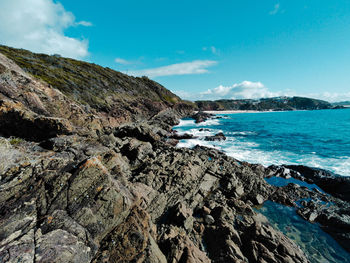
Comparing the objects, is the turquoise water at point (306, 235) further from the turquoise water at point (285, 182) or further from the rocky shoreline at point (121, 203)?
the turquoise water at point (285, 182)

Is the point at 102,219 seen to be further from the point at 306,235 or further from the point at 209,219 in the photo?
the point at 306,235

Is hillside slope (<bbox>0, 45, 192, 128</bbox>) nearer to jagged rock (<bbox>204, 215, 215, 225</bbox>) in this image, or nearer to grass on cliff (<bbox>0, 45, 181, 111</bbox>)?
grass on cliff (<bbox>0, 45, 181, 111</bbox>)

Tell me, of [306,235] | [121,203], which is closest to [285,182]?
[306,235]

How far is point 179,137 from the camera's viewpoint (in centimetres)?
4238

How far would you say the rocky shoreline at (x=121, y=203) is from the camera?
18.7ft

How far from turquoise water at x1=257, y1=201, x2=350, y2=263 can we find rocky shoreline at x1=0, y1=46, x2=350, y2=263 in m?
0.65

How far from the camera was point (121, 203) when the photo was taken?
7.22m

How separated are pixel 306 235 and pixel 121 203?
45.0ft

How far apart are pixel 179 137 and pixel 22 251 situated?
1510 inches

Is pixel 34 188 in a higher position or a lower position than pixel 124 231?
higher

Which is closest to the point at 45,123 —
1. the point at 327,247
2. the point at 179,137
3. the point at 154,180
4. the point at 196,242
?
the point at 154,180

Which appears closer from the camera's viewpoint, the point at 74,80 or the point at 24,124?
the point at 24,124

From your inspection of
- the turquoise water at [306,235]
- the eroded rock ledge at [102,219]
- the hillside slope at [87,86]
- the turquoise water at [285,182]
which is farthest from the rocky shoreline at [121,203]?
the hillside slope at [87,86]

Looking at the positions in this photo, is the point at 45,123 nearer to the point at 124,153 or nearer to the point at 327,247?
the point at 124,153
